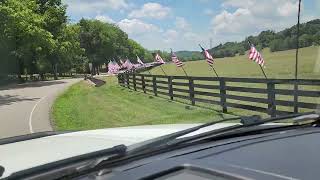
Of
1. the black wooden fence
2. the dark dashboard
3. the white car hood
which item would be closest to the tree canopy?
the black wooden fence

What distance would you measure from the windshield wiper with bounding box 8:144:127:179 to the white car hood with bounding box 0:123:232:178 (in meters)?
0.64

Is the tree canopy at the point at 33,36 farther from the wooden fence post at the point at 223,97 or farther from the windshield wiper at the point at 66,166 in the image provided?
the windshield wiper at the point at 66,166

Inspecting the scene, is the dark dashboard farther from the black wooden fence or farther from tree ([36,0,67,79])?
tree ([36,0,67,79])

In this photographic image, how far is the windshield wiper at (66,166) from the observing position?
1.99 m

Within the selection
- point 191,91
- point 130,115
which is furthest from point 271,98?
point 191,91

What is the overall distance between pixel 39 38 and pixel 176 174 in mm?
62202

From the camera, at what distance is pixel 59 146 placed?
325 cm

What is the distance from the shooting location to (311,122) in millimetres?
2676

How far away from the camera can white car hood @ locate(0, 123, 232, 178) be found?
2896 mm

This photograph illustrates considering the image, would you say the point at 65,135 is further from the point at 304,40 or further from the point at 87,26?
the point at 87,26

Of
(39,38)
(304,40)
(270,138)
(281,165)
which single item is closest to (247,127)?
(270,138)

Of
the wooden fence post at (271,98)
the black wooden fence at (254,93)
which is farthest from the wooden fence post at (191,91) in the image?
the wooden fence post at (271,98)

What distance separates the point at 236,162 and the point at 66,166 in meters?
0.66

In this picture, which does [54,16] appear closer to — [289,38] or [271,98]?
[289,38]
